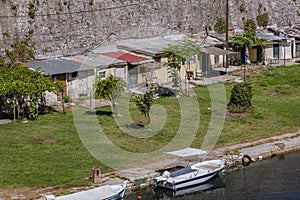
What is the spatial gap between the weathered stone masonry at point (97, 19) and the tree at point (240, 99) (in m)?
9.27

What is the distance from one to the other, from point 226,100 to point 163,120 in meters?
4.41

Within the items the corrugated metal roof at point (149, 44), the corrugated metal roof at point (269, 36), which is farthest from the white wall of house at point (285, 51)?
the corrugated metal roof at point (149, 44)

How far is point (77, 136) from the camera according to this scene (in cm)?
2283

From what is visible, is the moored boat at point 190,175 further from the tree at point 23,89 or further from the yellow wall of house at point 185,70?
the yellow wall of house at point 185,70

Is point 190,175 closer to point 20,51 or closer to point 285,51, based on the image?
point 20,51

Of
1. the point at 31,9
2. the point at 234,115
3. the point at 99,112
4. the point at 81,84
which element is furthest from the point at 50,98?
the point at 234,115

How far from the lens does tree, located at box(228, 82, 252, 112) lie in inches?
1043

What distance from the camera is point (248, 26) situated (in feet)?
135

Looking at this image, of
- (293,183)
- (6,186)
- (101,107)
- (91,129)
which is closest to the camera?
(6,186)

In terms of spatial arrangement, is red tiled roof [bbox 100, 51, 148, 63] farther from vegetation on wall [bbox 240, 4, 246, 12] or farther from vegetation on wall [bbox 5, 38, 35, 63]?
vegetation on wall [bbox 240, 4, 246, 12]

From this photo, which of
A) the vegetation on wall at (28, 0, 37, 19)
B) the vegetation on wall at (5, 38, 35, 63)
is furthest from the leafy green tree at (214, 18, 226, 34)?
the vegetation on wall at (5, 38, 35, 63)

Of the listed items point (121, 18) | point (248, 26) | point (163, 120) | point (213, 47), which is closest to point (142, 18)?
point (121, 18)

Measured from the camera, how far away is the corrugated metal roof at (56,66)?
27.5m

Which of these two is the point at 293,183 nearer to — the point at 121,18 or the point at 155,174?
the point at 155,174
